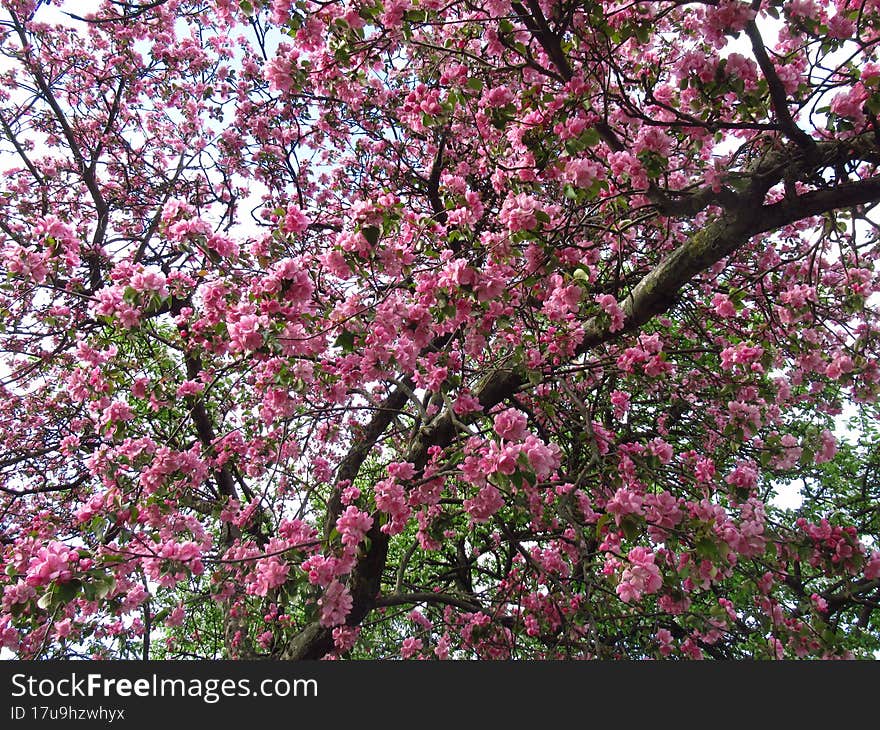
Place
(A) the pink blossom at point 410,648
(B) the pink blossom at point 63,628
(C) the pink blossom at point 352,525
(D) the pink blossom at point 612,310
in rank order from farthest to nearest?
(A) the pink blossom at point 410,648, (D) the pink blossom at point 612,310, (B) the pink blossom at point 63,628, (C) the pink blossom at point 352,525

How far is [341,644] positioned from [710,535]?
324 centimetres

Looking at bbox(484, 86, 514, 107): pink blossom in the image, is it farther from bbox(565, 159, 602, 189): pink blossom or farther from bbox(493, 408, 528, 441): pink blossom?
bbox(493, 408, 528, 441): pink blossom

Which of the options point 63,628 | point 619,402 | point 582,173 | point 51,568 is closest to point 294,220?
point 582,173

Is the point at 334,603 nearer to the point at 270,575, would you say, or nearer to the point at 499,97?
the point at 270,575

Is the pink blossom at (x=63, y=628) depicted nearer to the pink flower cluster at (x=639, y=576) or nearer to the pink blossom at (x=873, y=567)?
the pink flower cluster at (x=639, y=576)

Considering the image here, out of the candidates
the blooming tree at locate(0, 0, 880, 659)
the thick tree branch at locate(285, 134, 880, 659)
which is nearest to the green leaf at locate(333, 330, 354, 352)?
the blooming tree at locate(0, 0, 880, 659)

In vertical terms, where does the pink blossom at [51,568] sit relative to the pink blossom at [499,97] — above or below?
below

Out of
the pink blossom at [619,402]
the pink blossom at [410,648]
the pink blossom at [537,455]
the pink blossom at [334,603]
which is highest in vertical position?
the pink blossom at [619,402]

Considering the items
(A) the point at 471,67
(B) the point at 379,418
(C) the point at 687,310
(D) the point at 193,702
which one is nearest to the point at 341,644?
(D) the point at 193,702

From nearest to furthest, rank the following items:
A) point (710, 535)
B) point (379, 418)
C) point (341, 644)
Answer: point (710, 535), point (341, 644), point (379, 418)

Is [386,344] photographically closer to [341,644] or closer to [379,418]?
[341,644]

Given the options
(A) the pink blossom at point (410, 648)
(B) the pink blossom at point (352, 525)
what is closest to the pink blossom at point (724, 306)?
(B) the pink blossom at point (352, 525)

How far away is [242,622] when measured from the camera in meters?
5.23

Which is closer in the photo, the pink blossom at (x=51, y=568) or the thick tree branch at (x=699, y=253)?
the pink blossom at (x=51, y=568)
